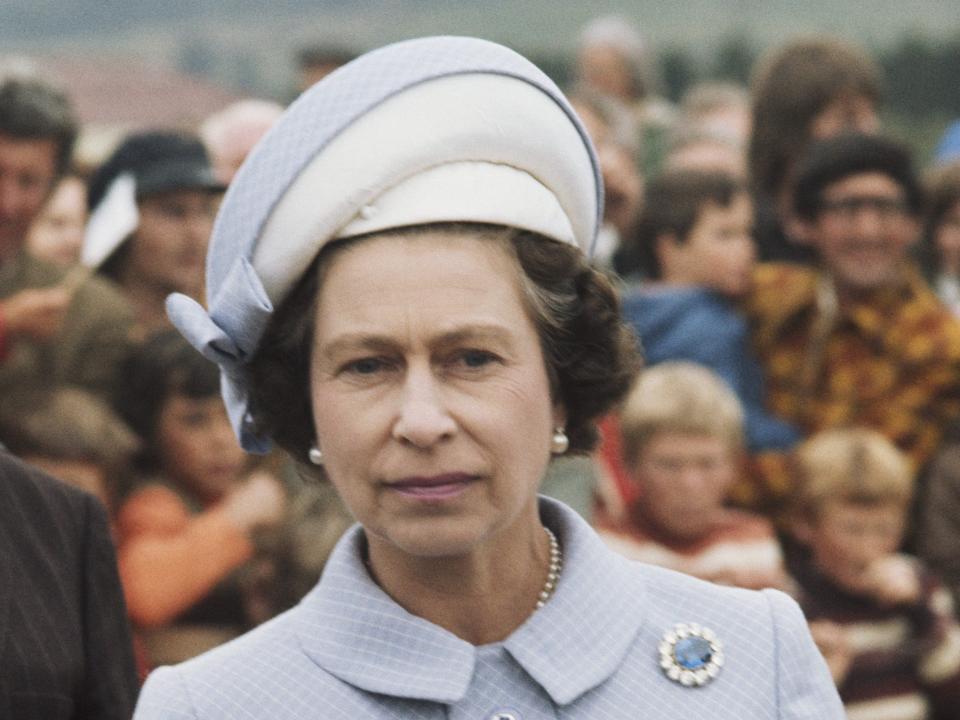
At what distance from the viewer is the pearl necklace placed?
2.44 m

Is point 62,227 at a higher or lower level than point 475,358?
lower

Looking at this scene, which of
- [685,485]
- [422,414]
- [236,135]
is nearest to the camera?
[422,414]

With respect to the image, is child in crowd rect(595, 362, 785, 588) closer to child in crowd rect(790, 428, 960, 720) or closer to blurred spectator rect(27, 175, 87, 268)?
child in crowd rect(790, 428, 960, 720)

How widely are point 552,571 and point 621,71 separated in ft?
16.5

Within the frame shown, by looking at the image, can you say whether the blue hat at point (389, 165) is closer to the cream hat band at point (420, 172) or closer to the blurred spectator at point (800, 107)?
the cream hat band at point (420, 172)

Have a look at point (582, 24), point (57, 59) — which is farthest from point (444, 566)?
point (582, 24)

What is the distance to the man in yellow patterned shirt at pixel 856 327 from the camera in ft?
15.9

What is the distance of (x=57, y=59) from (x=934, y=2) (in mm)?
3287

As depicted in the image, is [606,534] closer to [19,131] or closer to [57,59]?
[19,131]

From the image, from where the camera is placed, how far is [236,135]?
18.7ft

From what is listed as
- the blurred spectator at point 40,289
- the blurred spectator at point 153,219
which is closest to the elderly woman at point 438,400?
the blurred spectator at point 40,289

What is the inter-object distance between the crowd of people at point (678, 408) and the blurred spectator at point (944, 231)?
48cm

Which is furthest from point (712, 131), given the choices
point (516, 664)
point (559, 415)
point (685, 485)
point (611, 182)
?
point (516, 664)

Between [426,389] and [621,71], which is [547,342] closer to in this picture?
[426,389]
